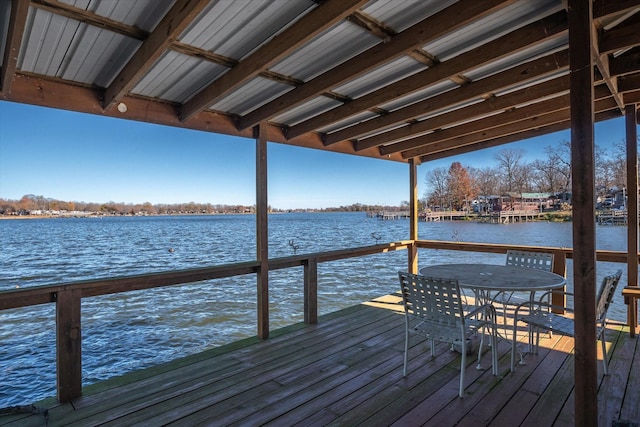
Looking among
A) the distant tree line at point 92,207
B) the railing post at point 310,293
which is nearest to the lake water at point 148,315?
the railing post at point 310,293

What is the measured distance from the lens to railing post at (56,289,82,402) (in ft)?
7.53

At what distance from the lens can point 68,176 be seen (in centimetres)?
2703

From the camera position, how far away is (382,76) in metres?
2.70

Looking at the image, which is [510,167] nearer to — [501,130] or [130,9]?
[501,130]

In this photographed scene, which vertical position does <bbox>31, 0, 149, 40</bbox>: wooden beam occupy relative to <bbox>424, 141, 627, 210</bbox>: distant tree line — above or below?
below

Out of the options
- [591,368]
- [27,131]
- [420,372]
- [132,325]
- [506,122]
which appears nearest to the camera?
[591,368]

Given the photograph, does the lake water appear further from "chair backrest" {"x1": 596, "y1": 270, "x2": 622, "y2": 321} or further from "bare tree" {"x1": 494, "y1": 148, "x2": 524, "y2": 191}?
"bare tree" {"x1": 494, "y1": 148, "x2": 524, "y2": 191}

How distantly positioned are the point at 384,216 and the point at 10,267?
4274cm

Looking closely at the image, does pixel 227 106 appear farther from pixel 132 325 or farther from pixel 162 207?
pixel 162 207

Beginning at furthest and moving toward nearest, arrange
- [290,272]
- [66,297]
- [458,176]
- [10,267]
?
[458,176], [10,267], [290,272], [66,297]

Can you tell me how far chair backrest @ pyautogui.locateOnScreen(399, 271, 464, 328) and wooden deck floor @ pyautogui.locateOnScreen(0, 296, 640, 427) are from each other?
0.50 metres

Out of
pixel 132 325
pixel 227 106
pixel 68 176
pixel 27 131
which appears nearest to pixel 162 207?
pixel 68 176

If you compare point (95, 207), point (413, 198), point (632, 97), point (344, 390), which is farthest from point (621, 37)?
point (95, 207)

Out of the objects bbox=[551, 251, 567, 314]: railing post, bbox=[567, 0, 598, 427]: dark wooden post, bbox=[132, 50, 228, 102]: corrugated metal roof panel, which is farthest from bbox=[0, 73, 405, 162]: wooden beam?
bbox=[551, 251, 567, 314]: railing post
